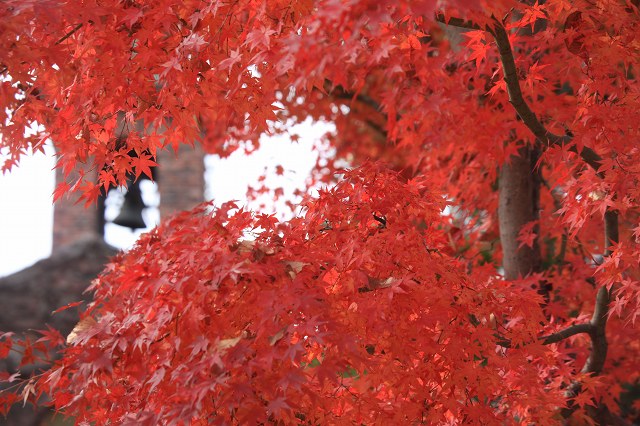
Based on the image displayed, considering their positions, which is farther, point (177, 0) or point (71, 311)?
point (71, 311)

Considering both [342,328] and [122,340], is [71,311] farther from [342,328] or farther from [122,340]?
[342,328]

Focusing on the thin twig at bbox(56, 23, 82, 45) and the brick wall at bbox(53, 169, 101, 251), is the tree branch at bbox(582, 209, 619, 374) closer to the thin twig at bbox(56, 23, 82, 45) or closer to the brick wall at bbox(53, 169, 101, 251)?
the thin twig at bbox(56, 23, 82, 45)

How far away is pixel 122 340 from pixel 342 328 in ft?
2.67

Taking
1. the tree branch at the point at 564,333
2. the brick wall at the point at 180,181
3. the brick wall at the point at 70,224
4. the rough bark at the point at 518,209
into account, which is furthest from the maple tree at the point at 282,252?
the brick wall at the point at 70,224

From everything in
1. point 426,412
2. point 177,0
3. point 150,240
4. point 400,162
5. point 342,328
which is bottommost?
point 426,412

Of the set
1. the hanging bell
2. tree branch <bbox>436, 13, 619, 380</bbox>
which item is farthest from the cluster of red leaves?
the hanging bell

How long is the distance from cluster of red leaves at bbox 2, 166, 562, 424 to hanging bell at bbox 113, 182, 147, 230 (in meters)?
5.67

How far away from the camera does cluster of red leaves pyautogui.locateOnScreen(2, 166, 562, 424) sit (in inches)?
88.9

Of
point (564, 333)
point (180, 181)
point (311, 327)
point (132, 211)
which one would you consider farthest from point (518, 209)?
point (132, 211)

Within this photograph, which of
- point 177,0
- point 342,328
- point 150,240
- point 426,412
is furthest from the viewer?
point 150,240

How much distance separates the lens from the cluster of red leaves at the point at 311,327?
7.41 ft

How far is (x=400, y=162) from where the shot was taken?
7.07 meters

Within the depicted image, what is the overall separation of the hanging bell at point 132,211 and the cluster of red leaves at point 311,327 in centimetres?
567

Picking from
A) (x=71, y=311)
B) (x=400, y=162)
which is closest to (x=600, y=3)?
(x=400, y=162)
